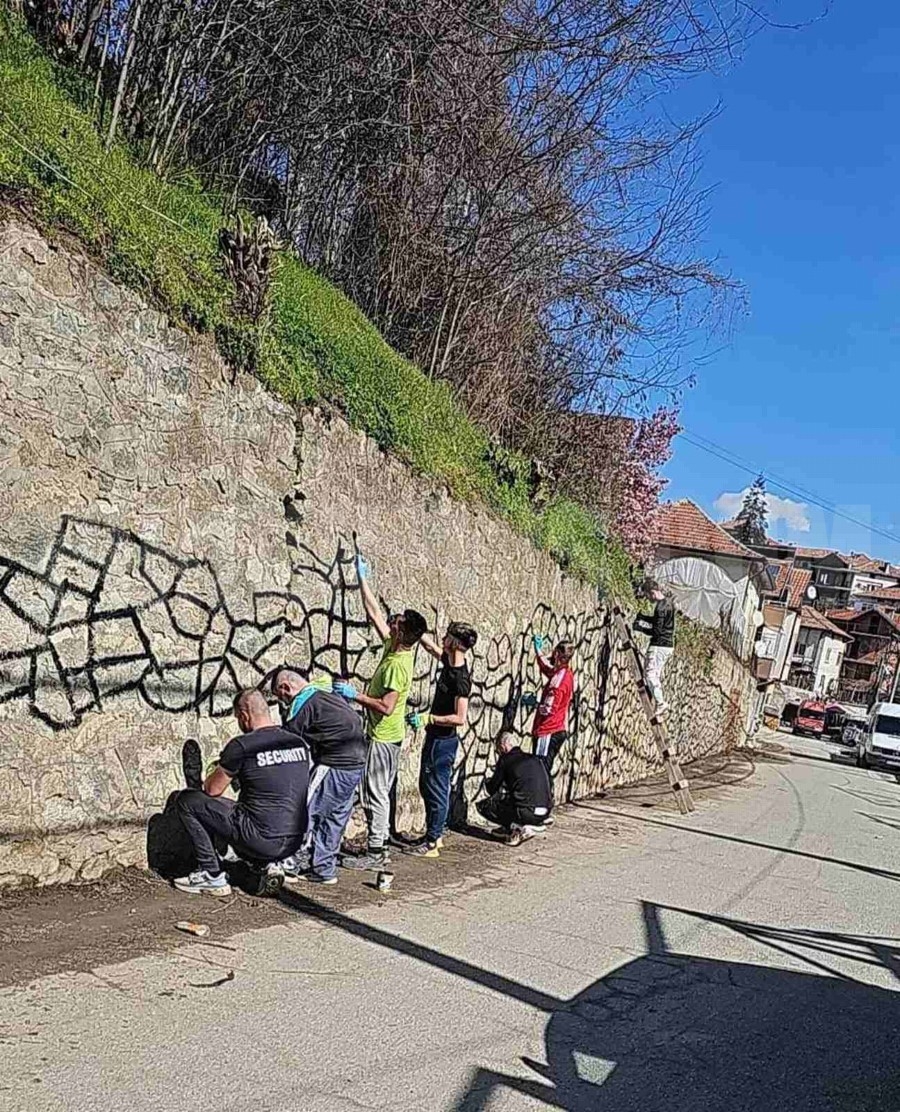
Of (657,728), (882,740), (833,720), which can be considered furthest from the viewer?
(833,720)

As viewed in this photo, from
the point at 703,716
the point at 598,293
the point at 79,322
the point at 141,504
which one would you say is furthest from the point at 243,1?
the point at 703,716

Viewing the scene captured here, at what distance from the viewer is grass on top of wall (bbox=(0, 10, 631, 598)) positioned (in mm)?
6332

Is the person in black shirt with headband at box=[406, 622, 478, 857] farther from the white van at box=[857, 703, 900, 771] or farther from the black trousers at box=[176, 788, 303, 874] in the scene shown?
the white van at box=[857, 703, 900, 771]

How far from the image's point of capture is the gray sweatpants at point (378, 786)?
8.20m

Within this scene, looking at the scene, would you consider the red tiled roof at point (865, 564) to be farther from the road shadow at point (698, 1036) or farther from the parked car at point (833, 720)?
the road shadow at point (698, 1036)

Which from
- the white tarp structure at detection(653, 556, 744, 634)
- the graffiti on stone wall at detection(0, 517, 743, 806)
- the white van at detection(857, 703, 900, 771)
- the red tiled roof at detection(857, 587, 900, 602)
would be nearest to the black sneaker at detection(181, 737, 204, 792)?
the graffiti on stone wall at detection(0, 517, 743, 806)

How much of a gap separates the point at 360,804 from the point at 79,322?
14.7ft

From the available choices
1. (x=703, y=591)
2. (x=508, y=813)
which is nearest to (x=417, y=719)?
(x=508, y=813)

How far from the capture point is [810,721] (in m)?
69.9

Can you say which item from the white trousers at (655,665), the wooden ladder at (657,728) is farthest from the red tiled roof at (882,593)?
the wooden ladder at (657,728)

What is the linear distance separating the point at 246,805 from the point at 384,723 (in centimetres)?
183

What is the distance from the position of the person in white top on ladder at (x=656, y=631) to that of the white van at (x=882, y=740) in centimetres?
2431

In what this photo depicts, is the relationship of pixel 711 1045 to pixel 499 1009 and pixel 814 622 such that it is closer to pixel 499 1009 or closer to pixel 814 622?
pixel 499 1009

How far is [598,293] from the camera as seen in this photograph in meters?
13.2
